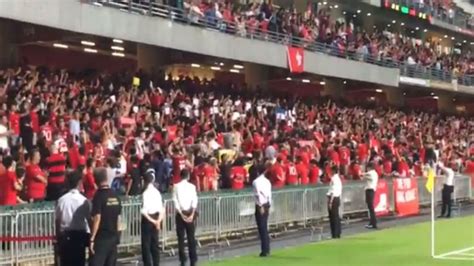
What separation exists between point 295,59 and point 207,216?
19.4 meters

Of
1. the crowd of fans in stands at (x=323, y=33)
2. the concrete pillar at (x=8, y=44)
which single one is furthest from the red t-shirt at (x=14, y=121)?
the crowd of fans in stands at (x=323, y=33)

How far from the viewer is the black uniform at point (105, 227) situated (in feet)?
40.8

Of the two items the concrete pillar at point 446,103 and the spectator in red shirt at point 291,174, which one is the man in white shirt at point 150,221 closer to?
the spectator in red shirt at point 291,174

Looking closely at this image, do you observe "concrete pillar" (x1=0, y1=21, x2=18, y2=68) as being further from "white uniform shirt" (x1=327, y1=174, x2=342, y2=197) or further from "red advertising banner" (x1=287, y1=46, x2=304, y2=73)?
"red advertising banner" (x1=287, y1=46, x2=304, y2=73)

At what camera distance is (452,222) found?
28750 millimetres

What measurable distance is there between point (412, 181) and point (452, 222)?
2.72 metres

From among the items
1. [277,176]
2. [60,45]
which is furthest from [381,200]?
[60,45]

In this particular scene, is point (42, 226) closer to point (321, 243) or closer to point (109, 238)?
point (109, 238)

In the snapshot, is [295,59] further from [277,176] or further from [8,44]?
[277,176]

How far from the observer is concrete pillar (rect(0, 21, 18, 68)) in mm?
28641

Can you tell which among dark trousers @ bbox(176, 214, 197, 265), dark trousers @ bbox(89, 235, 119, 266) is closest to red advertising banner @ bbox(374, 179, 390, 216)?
dark trousers @ bbox(176, 214, 197, 265)

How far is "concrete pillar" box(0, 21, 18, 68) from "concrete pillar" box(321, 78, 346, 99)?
948 inches

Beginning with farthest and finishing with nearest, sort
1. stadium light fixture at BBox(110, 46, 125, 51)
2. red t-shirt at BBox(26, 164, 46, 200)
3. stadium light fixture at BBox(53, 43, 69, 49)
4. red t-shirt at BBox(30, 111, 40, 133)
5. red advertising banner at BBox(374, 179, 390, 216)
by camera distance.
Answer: stadium light fixture at BBox(110, 46, 125, 51)
stadium light fixture at BBox(53, 43, 69, 49)
red advertising banner at BBox(374, 179, 390, 216)
red t-shirt at BBox(30, 111, 40, 133)
red t-shirt at BBox(26, 164, 46, 200)

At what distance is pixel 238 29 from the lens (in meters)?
34.4
